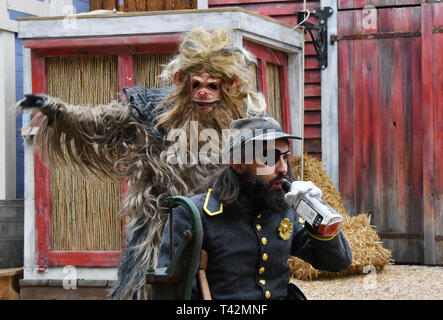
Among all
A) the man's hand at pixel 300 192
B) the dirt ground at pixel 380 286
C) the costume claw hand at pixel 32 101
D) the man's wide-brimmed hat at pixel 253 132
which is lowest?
the dirt ground at pixel 380 286

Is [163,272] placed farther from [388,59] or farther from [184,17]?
[388,59]

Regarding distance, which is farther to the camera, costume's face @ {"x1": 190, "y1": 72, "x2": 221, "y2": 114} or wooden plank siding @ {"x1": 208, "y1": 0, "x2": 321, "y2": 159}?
wooden plank siding @ {"x1": 208, "y1": 0, "x2": 321, "y2": 159}

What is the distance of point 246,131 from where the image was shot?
2.67m

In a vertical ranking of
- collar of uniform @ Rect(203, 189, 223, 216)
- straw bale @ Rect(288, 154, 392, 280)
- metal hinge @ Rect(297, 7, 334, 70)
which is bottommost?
straw bale @ Rect(288, 154, 392, 280)

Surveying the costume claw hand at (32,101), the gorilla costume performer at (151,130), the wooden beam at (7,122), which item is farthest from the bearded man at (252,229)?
the wooden beam at (7,122)

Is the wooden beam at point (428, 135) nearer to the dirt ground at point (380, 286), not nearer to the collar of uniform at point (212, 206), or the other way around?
the dirt ground at point (380, 286)

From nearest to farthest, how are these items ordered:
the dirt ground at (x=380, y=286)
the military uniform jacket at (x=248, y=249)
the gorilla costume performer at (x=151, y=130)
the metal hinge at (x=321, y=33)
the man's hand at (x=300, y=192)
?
1. the man's hand at (x=300, y=192)
2. the military uniform jacket at (x=248, y=249)
3. the gorilla costume performer at (x=151, y=130)
4. the dirt ground at (x=380, y=286)
5. the metal hinge at (x=321, y=33)

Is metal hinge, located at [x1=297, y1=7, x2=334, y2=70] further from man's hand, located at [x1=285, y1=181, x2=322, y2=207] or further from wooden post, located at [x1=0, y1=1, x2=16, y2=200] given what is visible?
man's hand, located at [x1=285, y1=181, x2=322, y2=207]

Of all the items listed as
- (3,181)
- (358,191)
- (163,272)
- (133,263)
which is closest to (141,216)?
(133,263)

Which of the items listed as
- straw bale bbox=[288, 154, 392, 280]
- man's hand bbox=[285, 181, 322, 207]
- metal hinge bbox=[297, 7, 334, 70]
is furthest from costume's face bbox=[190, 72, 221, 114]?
metal hinge bbox=[297, 7, 334, 70]

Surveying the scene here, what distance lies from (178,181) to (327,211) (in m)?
1.36

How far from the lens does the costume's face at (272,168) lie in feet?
8.43

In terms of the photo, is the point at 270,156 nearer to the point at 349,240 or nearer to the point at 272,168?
the point at 272,168

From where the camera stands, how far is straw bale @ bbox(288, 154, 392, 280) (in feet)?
17.2
